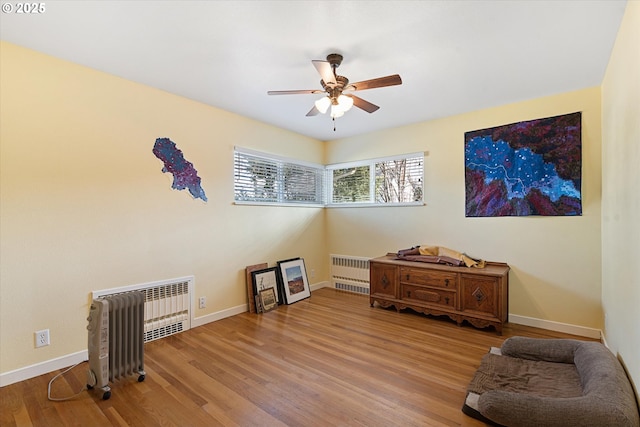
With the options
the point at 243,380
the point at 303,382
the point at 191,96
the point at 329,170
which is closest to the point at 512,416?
the point at 303,382

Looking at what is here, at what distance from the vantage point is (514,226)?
3.53 meters

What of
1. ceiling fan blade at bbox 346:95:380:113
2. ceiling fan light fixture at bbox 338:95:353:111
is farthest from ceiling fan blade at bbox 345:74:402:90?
ceiling fan blade at bbox 346:95:380:113

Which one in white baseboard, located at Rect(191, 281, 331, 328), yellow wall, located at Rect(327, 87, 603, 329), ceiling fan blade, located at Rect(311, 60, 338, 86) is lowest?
white baseboard, located at Rect(191, 281, 331, 328)

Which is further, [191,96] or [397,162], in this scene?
[397,162]

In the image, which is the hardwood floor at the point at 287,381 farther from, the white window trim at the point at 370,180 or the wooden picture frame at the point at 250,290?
the white window trim at the point at 370,180

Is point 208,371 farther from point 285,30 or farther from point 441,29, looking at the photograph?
point 441,29

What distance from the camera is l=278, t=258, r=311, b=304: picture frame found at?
4.33m

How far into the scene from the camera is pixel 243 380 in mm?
2328

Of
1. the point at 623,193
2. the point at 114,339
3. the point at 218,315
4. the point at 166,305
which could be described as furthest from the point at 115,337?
the point at 623,193

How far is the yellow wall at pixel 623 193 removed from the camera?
5.73ft

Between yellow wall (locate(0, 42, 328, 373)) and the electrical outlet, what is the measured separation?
0.13ft

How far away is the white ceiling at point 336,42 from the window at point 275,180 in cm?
104

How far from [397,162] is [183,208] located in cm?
308

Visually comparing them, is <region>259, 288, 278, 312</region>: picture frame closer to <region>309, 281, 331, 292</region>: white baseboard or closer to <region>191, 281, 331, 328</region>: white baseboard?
<region>191, 281, 331, 328</region>: white baseboard
